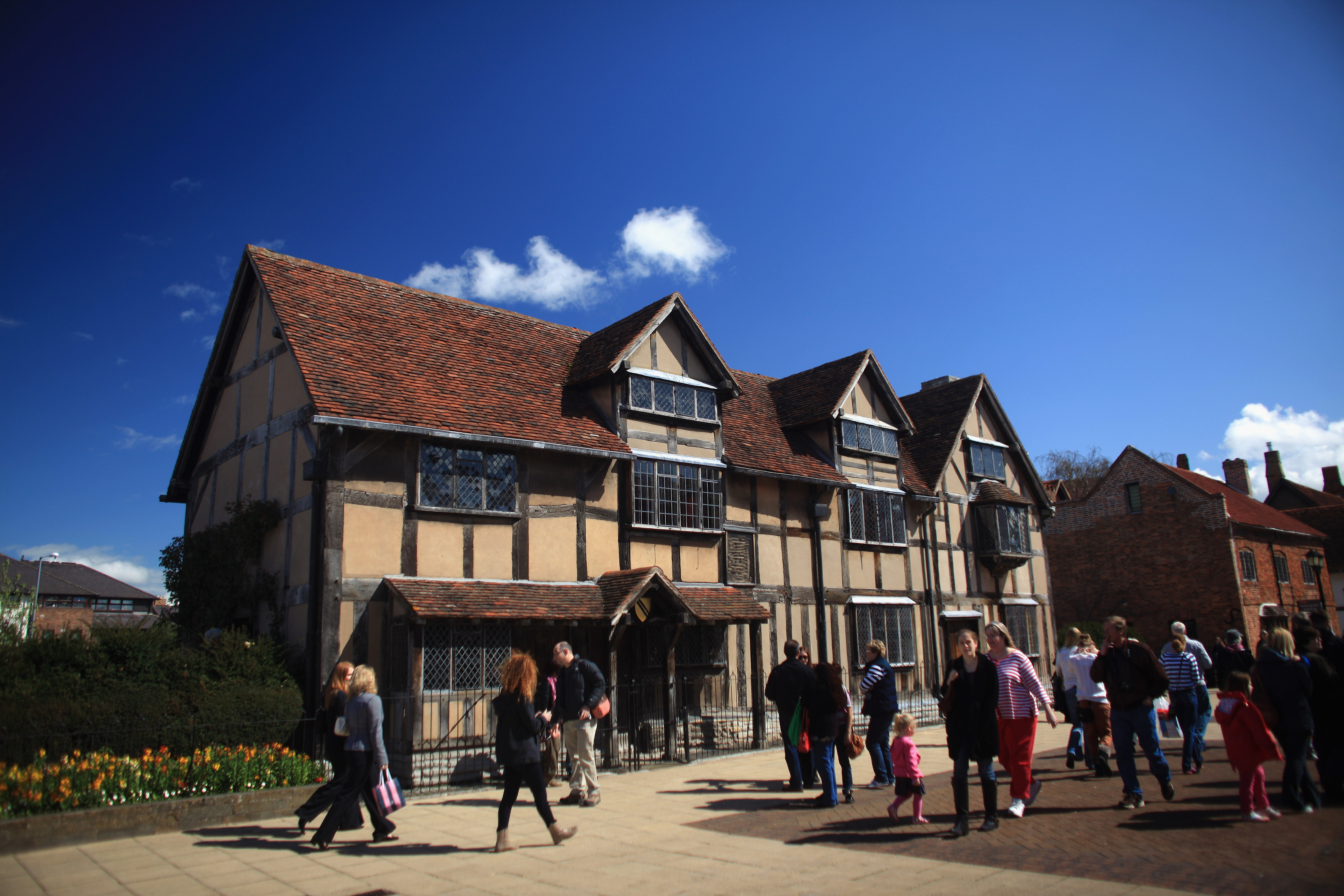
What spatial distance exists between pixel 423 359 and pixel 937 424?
51.5 feet

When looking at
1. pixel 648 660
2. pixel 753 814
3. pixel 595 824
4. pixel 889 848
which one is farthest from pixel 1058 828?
pixel 648 660

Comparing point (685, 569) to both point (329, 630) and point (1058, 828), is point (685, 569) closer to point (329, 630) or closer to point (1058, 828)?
point (329, 630)

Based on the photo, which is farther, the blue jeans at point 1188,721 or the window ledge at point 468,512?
the window ledge at point 468,512

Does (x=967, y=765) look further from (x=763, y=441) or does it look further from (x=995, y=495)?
(x=995, y=495)

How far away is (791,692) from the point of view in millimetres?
10508

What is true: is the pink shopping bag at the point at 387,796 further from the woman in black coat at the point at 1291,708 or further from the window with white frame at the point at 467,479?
the woman in black coat at the point at 1291,708

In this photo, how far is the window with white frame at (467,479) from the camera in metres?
14.5

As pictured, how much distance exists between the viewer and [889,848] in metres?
7.72

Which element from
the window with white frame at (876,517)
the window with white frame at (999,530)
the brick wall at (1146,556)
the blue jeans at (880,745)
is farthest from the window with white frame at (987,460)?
the blue jeans at (880,745)

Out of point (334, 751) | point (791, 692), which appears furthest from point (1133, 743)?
point (334, 751)

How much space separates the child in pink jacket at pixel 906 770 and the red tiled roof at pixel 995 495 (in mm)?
16991

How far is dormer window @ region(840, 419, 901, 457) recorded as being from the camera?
21609 mm

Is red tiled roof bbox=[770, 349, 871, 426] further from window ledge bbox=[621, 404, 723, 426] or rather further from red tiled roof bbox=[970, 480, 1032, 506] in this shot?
red tiled roof bbox=[970, 480, 1032, 506]

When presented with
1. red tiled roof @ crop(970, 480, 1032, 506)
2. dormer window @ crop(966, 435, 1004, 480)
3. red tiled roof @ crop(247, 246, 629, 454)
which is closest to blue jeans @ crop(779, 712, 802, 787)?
red tiled roof @ crop(247, 246, 629, 454)
